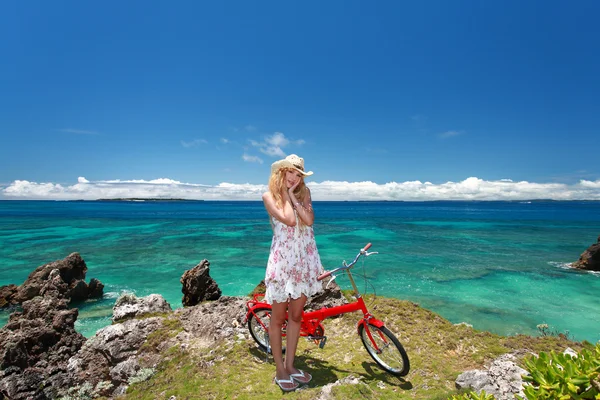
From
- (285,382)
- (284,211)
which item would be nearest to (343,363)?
(285,382)

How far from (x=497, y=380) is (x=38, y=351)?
8.50 m

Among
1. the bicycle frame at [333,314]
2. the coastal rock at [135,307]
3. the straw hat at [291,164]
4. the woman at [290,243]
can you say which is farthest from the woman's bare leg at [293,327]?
the coastal rock at [135,307]

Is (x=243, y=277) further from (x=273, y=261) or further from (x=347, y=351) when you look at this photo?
(x=273, y=261)

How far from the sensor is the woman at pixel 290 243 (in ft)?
13.5

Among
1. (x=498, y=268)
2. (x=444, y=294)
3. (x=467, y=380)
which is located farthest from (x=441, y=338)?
(x=498, y=268)

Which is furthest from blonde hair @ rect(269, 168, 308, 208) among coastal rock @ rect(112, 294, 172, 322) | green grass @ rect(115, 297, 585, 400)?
coastal rock @ rect(112, 294, 172, 322)

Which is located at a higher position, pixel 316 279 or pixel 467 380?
pixel 316 279

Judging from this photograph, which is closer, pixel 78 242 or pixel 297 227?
pixel 297 227

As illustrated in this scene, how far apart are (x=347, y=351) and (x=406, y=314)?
1.83 meters

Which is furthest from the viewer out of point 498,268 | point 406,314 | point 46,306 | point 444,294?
point 498,268

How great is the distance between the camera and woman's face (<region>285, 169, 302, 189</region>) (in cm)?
414

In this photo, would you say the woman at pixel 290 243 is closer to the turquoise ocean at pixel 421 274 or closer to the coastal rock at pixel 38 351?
the coastal rock at pixel 38 351

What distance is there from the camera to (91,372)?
5.76 meters

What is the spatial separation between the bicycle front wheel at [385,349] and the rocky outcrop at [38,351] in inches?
212
